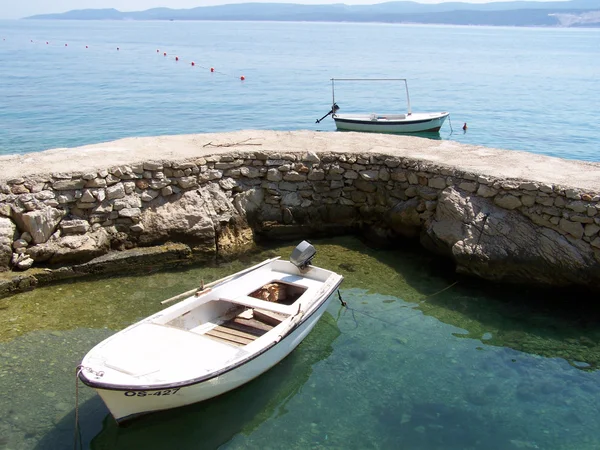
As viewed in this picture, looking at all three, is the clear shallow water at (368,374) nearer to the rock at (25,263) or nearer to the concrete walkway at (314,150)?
the rock at (25,263)

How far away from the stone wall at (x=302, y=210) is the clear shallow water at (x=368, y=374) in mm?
711

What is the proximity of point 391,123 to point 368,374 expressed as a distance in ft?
53.4

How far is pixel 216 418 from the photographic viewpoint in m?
7.63

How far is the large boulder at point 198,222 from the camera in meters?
11.7

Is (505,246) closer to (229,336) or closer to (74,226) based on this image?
(229,336)

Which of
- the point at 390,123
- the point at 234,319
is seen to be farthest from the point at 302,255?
the point at 390,123

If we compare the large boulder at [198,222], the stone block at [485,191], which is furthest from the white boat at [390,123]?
the stone block at [485,191]

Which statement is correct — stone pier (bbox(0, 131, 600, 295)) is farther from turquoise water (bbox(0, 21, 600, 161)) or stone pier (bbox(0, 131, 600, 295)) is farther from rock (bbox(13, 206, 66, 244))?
turquoise water (bbox(0, 21, 600, 161))

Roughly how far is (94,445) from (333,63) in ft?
171

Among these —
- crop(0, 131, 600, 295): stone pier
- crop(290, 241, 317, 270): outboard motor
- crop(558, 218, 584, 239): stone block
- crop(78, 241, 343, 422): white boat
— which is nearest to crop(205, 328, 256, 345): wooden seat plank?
crop(78, 241, 343, 422): white boat

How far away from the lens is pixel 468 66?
55156 mm

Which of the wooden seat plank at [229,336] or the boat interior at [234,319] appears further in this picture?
the boat interior at [234,319]

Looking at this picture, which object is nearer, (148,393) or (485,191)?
(148,393)

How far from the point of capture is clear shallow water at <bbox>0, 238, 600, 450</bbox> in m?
7.32
